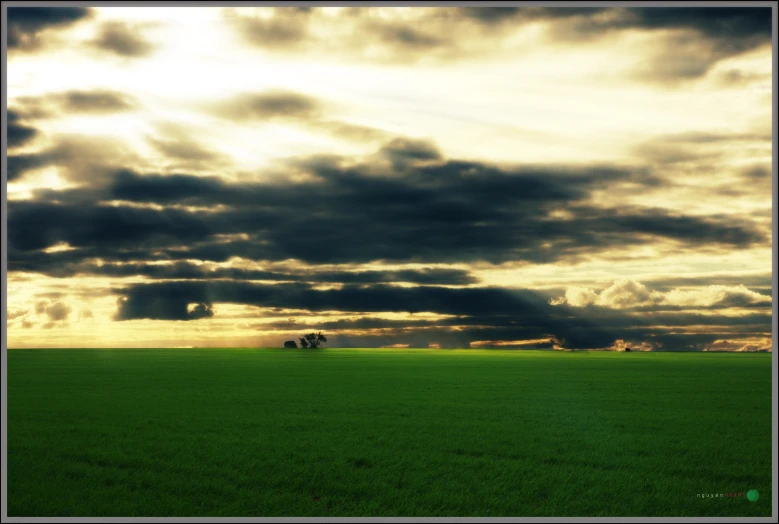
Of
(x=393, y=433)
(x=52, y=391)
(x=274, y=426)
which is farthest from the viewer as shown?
(x=52, y=391)

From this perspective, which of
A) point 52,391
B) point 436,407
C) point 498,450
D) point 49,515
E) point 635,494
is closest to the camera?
point 49,515

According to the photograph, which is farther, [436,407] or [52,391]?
[52,391]

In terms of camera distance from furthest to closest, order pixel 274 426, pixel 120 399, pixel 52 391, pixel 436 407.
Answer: pixel 52 391
pixel 120 399
pixel 436 407
pixel 274 426

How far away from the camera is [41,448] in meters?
18.0

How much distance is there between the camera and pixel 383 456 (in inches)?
660

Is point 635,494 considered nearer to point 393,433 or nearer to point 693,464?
point 693,464

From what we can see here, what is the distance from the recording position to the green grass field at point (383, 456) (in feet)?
42.4

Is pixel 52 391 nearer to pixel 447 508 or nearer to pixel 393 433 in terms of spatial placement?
pixel 393 433

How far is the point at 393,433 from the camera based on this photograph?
2055 centimetres

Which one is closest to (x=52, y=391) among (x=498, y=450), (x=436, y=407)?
(x=436, y=407)

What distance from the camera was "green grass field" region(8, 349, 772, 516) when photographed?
1293 cm

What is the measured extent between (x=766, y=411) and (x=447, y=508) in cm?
2254

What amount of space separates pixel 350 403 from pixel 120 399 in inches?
472

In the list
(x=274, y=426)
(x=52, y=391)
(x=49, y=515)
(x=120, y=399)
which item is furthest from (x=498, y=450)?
(x=52, y=391)
